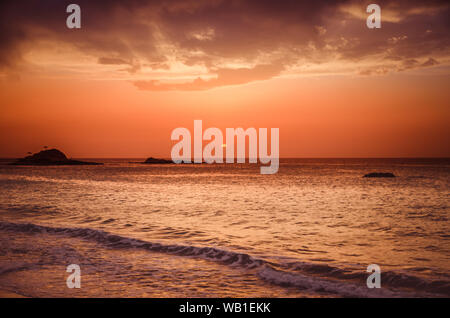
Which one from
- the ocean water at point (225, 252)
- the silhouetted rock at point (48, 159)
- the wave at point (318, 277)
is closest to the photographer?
the wave at point (318, 277)

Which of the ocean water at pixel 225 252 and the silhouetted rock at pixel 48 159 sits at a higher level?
the silhouetted rock at pixel 48 159

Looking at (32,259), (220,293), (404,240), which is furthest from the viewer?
(404,240)

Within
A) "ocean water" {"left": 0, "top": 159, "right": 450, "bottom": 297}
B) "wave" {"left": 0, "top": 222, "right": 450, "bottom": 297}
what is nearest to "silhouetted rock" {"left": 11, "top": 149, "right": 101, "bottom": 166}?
"ocean water" {"left": 0, "top": 159, "right": 450, "bottom": 297}

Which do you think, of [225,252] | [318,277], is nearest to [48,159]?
[225,252]

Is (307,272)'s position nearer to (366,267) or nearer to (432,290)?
(366,267)

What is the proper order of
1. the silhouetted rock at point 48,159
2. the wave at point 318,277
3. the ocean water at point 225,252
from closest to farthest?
the wave at point 318,277
the ocean water at point 225,252
the silhouetted rock at point 48,159

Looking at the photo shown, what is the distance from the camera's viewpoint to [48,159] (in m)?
183

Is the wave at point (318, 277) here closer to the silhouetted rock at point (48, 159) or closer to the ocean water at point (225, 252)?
the ocean water at point (225, 252)

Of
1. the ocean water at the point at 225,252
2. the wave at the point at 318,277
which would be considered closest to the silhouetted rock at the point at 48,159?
the ocean water at the point at 225,252

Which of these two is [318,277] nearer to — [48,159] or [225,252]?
[225,252]

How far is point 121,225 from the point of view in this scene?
16984 mm

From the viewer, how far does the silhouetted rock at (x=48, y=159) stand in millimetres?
176887
